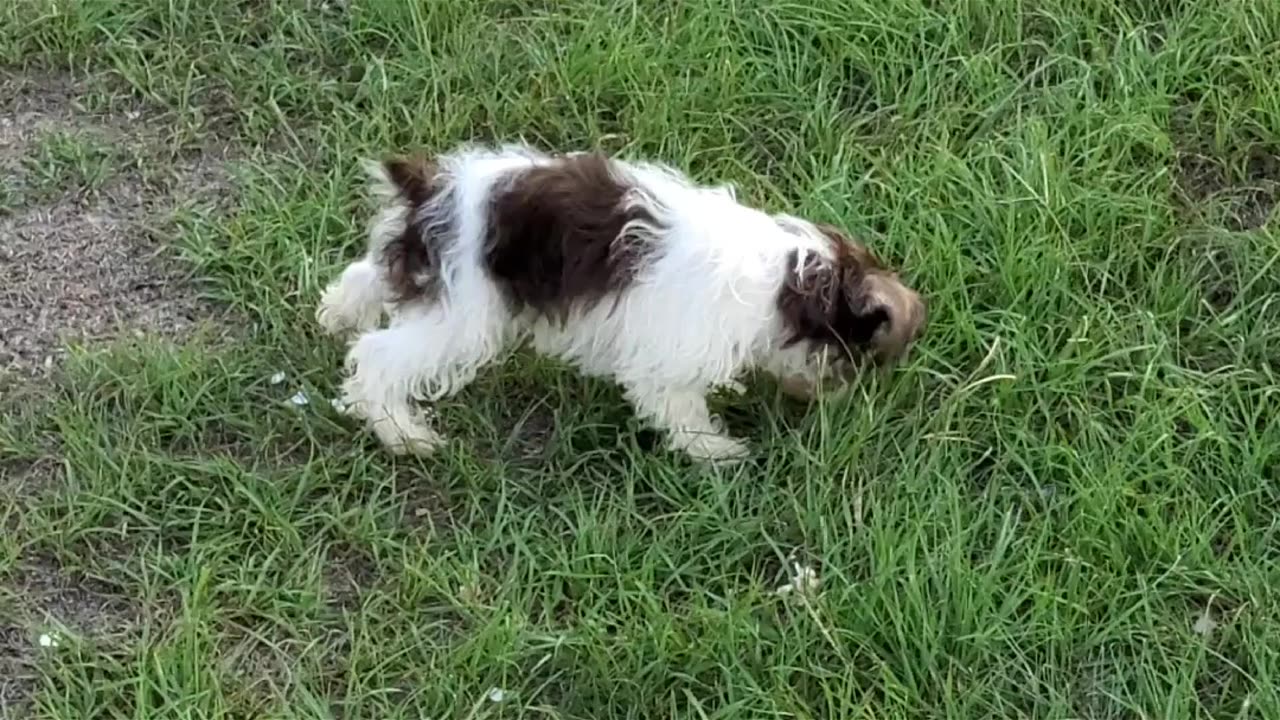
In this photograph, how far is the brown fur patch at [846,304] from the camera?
11.0 ft

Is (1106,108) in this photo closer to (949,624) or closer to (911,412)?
(911,412)

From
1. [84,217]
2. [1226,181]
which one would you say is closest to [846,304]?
[1226,181]

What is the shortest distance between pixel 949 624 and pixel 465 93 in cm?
206

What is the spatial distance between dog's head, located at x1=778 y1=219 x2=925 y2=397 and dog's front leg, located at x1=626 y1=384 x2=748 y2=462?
21 cm

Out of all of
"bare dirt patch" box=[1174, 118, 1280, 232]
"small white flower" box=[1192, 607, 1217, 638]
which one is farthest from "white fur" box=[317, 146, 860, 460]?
"bare dirt patch" box=[1174, 118, 1280, 232]

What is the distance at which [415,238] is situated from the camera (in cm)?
341

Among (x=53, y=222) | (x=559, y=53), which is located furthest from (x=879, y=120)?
(x=53, y=222)

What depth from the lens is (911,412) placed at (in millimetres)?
3604

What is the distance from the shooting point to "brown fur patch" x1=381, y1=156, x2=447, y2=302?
338 centimetres

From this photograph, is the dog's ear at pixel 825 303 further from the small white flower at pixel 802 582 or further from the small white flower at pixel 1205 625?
the small white flower at pixel 1205 625

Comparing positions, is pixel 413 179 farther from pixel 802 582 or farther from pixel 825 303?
pixel 802 582

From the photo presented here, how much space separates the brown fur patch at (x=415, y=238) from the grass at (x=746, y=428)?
0.40 m

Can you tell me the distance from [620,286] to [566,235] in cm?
15

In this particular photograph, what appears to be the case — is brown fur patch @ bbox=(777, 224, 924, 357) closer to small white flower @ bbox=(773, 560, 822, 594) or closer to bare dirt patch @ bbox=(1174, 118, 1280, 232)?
small white flower @ bbox=(773, 560, 822, 594)
